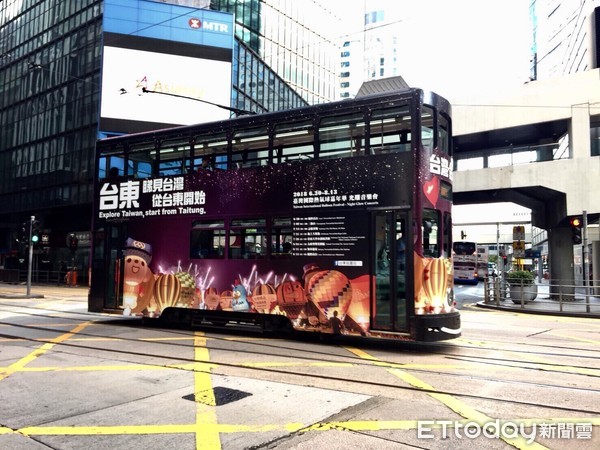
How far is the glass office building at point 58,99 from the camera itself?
34750mm

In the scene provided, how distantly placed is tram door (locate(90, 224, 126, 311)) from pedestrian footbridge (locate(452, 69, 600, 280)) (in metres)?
16.8

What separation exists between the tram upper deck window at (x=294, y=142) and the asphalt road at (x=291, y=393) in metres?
3.51

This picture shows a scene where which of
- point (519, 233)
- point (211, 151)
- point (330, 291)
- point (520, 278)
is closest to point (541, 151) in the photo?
point (519, 233)

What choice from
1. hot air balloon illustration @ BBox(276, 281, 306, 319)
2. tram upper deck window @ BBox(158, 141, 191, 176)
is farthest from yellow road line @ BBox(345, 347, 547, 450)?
tram upper deck window @ BBox(158, 141, 191, 176)

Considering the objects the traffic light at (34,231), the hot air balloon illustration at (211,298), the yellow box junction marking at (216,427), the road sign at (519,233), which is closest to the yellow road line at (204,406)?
the yellow box junction marking at (216,427)

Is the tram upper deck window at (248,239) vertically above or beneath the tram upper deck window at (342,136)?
beneath

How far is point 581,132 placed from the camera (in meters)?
20.7

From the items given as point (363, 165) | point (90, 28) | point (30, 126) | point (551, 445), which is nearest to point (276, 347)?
point (363, 165)

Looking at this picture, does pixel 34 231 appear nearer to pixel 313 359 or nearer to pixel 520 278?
pixel 313 359

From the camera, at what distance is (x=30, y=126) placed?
40281 mm

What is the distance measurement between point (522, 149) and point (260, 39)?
30.3 meters

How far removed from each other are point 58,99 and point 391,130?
36.2 meters

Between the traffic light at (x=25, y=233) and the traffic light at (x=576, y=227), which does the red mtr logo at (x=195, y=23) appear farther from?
the traffic light at (x=576, y=227)

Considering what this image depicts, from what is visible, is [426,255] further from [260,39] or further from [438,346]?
[260,39]
